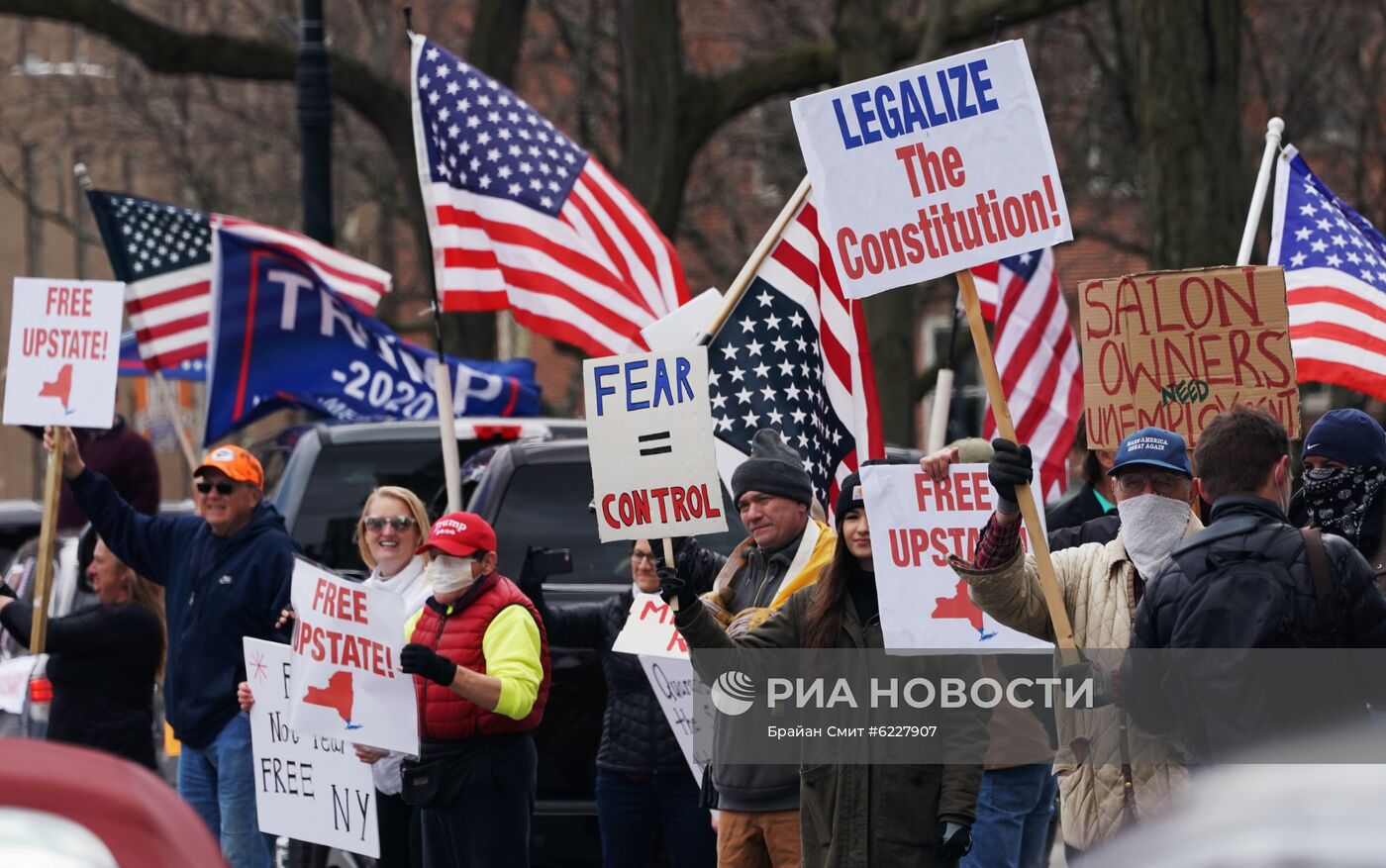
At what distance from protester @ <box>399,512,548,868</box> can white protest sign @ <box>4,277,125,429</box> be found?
2.61 metres

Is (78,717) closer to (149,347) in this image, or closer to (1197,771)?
(149,347)

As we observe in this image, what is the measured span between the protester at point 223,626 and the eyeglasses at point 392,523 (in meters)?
0.36

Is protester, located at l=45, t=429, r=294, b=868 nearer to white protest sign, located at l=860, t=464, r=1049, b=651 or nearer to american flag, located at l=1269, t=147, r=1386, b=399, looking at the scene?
white protest sign, located at l=860, t=464, r=1049, b=651

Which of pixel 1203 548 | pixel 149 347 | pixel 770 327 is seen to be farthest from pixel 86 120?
pixel 1203 548

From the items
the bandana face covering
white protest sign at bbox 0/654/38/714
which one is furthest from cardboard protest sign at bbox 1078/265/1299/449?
white protest sign at bbox 0/654/38/714

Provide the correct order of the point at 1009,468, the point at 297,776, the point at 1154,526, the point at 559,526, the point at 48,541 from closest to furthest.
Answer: the point at 1009,468
the point at 1154,526
the point at 297,776
the point at 48,541
the point at 559,526

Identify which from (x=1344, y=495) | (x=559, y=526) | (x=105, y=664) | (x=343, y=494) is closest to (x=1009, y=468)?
(x=1344, y=495)

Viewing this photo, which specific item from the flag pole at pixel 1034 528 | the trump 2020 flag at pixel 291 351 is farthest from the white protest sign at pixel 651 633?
the trump 2020 flag at pixel 291 351

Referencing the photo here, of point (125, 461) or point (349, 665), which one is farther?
point (125, 461)

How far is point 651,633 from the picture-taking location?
24.0 ft

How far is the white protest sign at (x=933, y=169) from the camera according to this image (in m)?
6.02

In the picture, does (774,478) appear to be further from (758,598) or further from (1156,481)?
(1156,481)

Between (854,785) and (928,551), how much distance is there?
69cm

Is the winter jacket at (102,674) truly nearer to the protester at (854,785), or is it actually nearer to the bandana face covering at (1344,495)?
the protester at (854,785)
